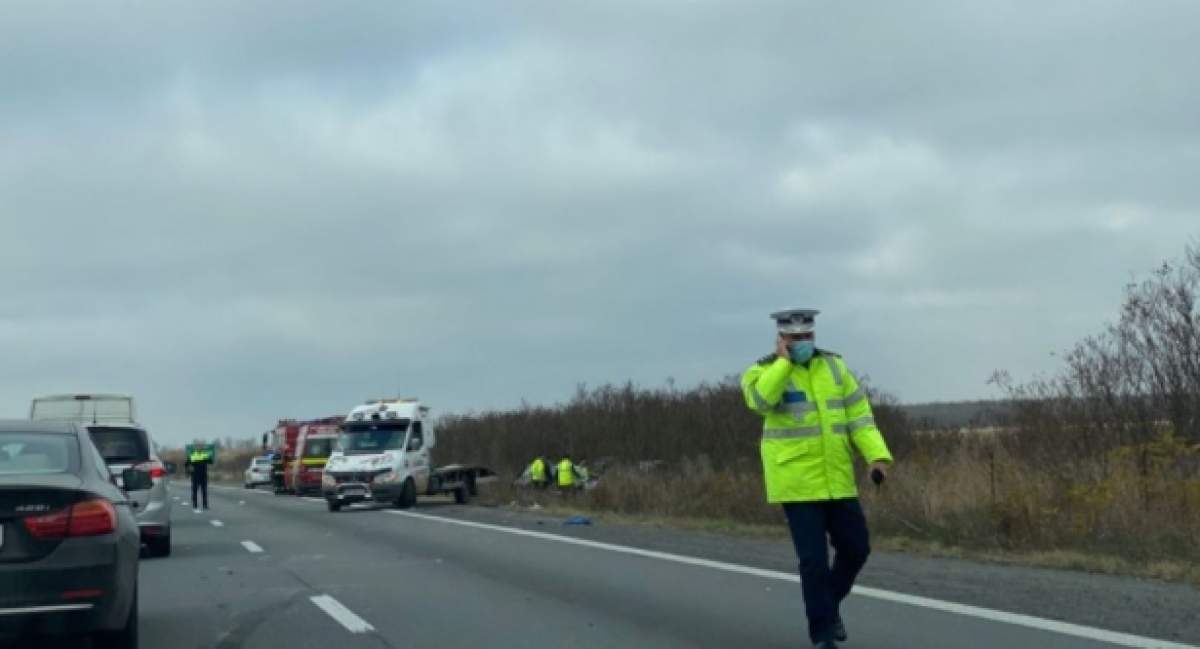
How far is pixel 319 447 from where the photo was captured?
159ft

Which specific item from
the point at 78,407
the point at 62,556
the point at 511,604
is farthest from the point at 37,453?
the point at 78,407

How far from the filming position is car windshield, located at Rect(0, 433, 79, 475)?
27.8 ft

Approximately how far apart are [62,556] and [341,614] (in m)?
3.73

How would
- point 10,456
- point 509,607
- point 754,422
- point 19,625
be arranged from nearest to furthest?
point 19,625 < point 10,456 < point 509,607 < point 754,422

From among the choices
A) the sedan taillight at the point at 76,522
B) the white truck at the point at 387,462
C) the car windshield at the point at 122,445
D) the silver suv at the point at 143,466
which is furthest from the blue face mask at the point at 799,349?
the white truck at the point at 387,462

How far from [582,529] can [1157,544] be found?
9.34 m

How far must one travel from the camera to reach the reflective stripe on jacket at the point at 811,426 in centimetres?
805

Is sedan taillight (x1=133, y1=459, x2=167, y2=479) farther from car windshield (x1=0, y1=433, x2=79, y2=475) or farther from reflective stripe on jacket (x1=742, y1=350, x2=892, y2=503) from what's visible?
reflective stripe on jacket (x1=742, y1=350, x2=892, y2=503)

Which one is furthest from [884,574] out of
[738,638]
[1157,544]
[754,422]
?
[754,422]

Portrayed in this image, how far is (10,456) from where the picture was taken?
28.2 ft

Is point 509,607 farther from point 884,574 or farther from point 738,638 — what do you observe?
point 884,574

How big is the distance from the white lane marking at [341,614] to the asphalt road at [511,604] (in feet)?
0.08

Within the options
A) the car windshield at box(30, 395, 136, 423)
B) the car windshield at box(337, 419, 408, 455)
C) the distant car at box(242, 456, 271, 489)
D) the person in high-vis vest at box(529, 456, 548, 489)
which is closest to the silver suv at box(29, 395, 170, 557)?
the car windshield at box(30, 395, 136, 423)

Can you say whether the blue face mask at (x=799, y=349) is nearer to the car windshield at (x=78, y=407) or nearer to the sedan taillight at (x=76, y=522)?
the sedan taillight at (x=76, y=522)
